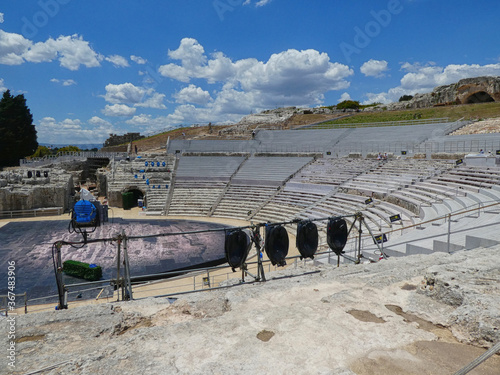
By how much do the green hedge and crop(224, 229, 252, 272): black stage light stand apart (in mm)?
8348

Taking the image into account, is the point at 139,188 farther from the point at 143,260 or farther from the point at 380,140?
the point at 380,140

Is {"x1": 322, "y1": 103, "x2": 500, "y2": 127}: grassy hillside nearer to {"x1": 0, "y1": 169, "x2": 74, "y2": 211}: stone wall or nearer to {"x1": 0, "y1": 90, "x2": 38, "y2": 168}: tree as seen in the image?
{"x1": 0, "y1": 169, "x2": 74, "y2": 211}: stone wall

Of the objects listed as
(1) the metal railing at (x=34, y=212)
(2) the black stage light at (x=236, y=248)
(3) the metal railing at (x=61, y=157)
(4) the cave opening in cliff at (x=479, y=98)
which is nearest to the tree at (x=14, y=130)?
(3) the metal railing at (x=61, y=157)

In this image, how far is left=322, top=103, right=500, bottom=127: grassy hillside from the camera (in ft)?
113

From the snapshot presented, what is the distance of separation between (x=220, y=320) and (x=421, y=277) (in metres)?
3.25

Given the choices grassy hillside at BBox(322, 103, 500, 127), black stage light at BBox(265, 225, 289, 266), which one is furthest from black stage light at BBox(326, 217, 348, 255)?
grassy hillside at BBox(322, 103, 500, 127)

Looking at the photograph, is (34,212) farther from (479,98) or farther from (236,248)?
(479,98)

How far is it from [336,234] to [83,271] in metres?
10.00

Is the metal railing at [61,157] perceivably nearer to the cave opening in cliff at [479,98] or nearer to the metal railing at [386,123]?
the metal railing at [386,123]

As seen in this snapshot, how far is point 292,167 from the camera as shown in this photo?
29.3 metres

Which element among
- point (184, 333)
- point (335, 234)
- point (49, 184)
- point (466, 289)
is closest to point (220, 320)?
point (184, 333)

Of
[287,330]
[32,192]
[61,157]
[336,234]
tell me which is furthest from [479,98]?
[61,157]

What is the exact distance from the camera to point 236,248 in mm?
5934

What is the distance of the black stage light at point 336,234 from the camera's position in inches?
275
